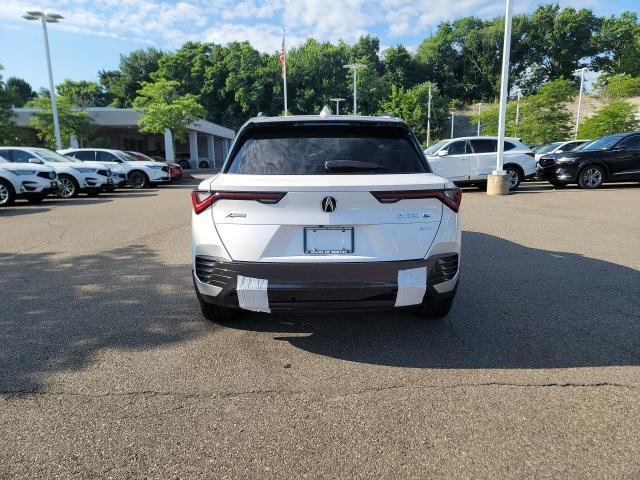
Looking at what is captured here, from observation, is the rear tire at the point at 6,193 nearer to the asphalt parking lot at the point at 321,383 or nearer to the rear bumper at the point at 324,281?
the asphalt parking lot at the point at 321,383

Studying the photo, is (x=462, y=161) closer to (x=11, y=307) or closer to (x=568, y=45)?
(x=11, y=307)

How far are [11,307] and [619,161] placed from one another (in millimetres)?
16410

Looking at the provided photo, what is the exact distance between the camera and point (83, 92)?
60.0 m

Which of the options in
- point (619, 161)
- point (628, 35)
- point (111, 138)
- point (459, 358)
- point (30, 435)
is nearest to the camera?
point (30, 435)

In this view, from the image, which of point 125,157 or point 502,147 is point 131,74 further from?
point 502,147

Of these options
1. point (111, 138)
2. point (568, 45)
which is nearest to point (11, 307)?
point (111, 138)

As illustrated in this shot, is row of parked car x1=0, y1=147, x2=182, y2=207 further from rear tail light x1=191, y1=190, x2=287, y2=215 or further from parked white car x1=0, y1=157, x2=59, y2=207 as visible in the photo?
rear tail light x1=191, y1=190, x2=287, y2=215

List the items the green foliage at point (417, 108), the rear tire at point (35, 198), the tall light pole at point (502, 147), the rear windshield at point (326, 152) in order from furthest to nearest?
1. the green foliage at point (417, 108)
2. the tall light pole at point (502, 147)
3. the rear tire at point (35, 198)
4. the rear windshield at point (326, 152)

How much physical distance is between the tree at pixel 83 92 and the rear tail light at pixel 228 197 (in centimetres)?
4423

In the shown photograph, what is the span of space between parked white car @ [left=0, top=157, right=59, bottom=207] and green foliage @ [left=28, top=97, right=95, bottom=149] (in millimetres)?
22659

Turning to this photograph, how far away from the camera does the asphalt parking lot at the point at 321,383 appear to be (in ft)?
7.51

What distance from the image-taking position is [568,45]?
8512 cm

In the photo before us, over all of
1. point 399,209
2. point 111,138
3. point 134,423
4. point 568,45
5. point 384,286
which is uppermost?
point 568,45

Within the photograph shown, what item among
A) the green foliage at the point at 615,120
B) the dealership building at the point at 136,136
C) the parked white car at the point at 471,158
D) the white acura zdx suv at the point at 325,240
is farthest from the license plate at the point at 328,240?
the dealership building at the point at 136,136
